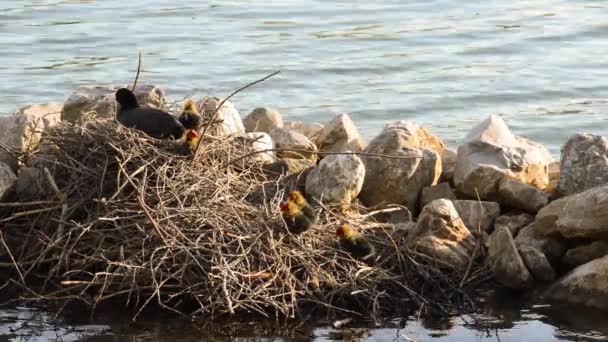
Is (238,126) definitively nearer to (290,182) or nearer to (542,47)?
(290,182)

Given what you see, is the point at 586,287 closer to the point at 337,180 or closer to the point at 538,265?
the point at 538,265

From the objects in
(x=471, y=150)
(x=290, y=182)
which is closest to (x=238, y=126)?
(x=290, y=182)

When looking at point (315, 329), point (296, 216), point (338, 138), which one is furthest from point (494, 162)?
point (315, 329)

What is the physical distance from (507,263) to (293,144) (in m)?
2.02

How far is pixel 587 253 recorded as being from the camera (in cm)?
874

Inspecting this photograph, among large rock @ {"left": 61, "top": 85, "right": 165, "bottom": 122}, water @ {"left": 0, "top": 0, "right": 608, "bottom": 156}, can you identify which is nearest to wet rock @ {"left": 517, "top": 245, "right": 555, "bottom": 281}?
large rock @ {"left": 61, "top": 85, "right": 165, "bottom": 122}

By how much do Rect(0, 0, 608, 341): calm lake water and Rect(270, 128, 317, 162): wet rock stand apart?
3.14 m

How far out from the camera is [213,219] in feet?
27.6

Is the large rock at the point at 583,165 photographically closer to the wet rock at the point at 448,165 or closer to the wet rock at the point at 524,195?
the wet rock at the point at 524,195

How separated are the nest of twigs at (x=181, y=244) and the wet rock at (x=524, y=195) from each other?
83 cm

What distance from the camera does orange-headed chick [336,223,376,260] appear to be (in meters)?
8.44

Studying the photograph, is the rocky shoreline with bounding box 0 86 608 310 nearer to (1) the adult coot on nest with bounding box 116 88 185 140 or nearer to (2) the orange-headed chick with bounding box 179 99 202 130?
(2) the orange-headed chick with bounding box 179 99 202 130

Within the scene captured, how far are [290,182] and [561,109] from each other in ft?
18.8

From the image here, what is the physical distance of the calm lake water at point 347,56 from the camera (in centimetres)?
1434
